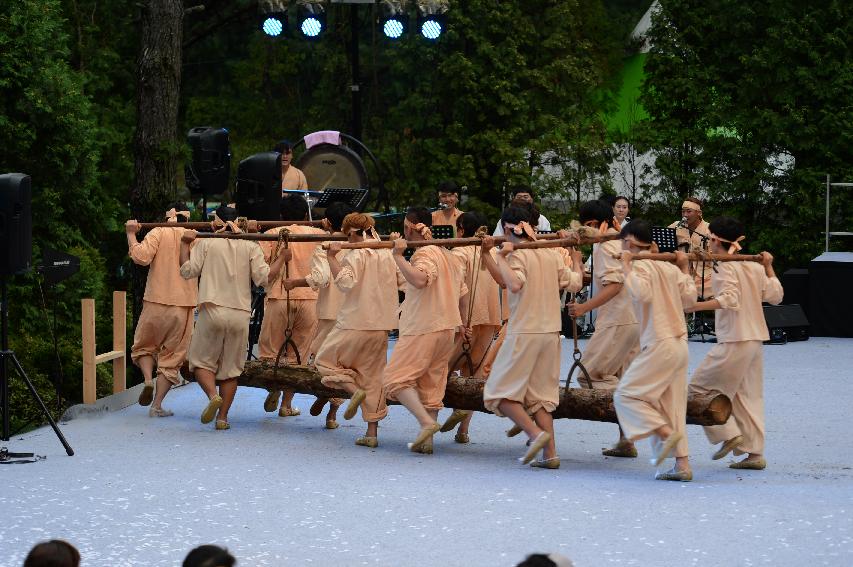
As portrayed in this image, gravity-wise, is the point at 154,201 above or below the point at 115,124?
below

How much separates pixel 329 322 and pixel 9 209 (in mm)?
2582

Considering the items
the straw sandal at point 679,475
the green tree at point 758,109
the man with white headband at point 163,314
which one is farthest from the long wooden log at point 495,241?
the green tree at point 758,109

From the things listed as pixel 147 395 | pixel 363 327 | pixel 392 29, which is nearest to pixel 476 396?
pixel 363 327

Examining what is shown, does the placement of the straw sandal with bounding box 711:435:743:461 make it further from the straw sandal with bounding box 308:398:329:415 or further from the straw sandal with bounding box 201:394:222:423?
the straw sandal with bounding box 201:394:222:423

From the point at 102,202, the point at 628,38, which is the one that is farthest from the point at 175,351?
the point at 628,38

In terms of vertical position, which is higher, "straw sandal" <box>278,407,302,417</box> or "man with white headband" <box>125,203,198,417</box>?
"man with white headband" <box>125,203,198,417</box>

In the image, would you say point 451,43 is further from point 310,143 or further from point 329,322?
point 329,322

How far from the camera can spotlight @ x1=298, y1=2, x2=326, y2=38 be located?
1739cm

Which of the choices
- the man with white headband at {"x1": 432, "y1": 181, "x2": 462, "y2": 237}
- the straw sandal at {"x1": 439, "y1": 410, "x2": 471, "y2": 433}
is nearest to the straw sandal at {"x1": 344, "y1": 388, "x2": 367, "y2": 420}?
the straw sandal at {"x1": 439, "y1": 410, "x2": 471, "y2": 433}

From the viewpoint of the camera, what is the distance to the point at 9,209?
977 centimetres

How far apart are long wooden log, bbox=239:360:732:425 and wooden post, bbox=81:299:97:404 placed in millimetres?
1490

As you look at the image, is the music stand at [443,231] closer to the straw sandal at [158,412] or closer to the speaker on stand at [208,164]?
the straw sandal at [158,412]

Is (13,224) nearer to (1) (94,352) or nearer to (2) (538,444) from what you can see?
(1) (94,352)

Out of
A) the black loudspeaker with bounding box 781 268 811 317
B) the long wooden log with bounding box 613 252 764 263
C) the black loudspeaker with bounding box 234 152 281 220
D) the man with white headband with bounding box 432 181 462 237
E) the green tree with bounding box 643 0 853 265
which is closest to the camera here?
the long wooden log with bounding box 613 252 764 263
